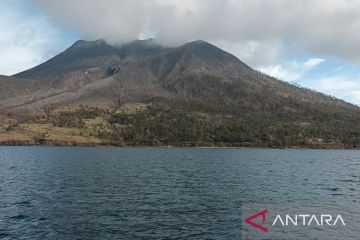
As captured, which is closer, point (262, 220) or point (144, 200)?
point (262, 220)

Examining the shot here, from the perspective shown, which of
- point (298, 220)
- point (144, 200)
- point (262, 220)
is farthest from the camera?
point (144, 200)

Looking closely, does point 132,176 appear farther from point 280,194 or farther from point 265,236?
point 265,236

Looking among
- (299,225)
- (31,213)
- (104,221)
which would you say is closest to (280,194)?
(299,225)

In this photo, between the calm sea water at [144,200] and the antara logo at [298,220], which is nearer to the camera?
the calm sea water at [144,200]

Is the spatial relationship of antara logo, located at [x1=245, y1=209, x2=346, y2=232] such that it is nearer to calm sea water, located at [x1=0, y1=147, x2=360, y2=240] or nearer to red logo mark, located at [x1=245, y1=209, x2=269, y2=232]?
red logo mark, located at [x1=245, y1=209, x2=269, y2=232]

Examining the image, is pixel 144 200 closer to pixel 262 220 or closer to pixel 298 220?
pixel 262 220

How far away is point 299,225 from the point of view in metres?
59.0

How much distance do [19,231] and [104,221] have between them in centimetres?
1158

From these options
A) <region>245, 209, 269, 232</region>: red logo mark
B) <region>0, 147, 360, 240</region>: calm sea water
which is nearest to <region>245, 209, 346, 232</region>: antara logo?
<region>245, 209, 269, 232</region>: red logo mark

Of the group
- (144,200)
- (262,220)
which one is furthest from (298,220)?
(144,200)

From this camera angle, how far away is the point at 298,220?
6250 cm

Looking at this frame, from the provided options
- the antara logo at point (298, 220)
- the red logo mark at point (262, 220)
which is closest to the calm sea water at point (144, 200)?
the red logo mark at point (262, 220)

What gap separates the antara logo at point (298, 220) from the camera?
2344 inches

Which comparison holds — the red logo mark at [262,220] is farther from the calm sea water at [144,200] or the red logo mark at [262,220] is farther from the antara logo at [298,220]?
the calm sea water at [144,200]
